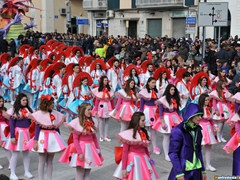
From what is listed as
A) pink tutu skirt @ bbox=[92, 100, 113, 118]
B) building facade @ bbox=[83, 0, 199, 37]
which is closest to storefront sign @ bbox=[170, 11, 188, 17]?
building facade @ bbox=[83, 0, 199, 37]

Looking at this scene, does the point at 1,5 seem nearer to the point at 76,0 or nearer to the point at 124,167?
the point at 76,0

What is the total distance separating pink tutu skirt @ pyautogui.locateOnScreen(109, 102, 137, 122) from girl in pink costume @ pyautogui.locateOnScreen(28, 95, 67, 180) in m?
2.60

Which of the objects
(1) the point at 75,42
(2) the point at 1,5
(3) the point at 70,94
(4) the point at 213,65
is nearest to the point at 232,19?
(1) the point at 75,42

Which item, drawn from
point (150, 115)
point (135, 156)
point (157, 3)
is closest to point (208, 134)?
point (150, 115)

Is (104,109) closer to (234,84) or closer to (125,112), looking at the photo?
(125,112)

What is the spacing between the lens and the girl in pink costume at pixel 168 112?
871 cm

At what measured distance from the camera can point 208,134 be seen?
322 inches

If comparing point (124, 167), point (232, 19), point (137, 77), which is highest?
point (232, 19)

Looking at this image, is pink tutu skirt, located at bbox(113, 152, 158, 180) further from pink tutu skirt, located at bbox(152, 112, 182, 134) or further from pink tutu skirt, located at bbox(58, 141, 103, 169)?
pink tutu skirt, located at bbox(152, 112, 182, 134)

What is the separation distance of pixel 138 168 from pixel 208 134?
246cm

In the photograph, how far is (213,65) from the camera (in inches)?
666

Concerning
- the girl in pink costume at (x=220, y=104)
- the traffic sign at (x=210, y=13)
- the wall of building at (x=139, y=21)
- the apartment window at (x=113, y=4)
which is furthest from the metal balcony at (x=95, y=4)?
the girl in pink costume at (x=220, y=104)

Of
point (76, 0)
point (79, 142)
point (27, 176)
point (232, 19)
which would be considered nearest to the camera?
point (79, 142)

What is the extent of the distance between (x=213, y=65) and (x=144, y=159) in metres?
11.3
